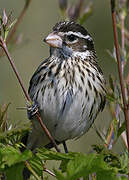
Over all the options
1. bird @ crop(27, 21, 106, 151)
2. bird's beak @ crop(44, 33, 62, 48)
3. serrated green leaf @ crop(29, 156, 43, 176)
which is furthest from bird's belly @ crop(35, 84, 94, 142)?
serrated green leaf @ crop(29, 156, 43, 176)

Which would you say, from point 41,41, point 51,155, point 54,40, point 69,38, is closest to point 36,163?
point 51,155

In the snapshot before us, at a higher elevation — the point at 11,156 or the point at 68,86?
the point at 11,156

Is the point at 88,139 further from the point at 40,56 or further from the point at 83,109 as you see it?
the point at 83,109

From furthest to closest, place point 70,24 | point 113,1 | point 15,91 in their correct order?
point 15,91 < point 70,24 < point 113,1

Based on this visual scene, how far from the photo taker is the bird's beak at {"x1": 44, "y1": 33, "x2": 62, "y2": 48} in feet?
9.81

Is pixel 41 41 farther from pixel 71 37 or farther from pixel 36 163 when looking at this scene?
pixel 36 163

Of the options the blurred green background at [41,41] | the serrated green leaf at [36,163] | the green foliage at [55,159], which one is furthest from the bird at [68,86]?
the blurred green background at [41,41]

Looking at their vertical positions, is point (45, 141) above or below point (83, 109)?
below

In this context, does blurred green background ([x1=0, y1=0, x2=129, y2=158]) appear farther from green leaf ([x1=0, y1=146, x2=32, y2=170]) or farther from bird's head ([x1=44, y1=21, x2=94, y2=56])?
green leaf ([x1=0, y1=146, x2=32, y2=170])

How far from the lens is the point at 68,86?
10.6 feet

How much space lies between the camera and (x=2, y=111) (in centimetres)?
193

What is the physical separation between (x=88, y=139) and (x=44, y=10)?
2.19 meters

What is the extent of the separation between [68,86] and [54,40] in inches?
13.6

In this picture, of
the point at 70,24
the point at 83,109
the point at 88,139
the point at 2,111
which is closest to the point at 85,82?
the point at 83,109
